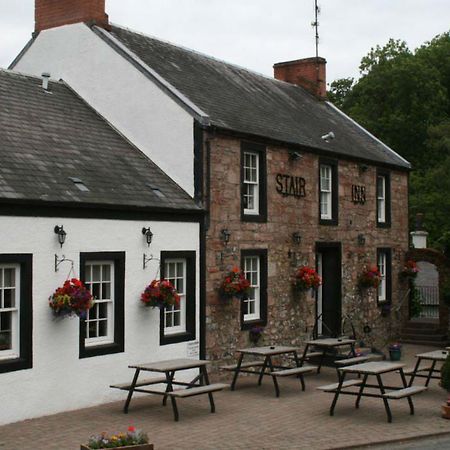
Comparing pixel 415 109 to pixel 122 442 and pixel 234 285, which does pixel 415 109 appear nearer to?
pixel 234 285

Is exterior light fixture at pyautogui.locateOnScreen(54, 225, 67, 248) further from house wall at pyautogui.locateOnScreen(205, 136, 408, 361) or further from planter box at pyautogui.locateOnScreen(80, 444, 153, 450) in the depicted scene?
planter box at pyautogui.locateOnScreen(80, 444, 153, 450)

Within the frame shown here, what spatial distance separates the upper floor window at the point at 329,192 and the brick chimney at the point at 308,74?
610 cm

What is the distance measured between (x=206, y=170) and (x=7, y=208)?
5.08 meters

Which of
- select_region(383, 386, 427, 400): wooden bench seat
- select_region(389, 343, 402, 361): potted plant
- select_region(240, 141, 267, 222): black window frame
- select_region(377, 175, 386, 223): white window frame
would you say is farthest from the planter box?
select_region(377, 175, 386, 223): white window frame

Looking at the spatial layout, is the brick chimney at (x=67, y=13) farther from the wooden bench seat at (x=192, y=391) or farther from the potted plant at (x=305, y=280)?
the wooden bench seat at (x=192, y=391)

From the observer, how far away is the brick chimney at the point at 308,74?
26.0 metres

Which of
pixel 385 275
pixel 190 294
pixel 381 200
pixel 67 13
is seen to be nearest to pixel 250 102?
pixel 67 13

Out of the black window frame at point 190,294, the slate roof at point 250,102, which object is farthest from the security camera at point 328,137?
the black window frame at point 190,294

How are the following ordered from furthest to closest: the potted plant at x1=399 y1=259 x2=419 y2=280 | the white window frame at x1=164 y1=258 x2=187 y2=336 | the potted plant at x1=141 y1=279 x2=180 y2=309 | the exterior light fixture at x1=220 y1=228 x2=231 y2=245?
the potted plant at x1=399 y1=259 x2=419 y2=280 < the exterior light fixture at x1=220 y1=228 x2=231 y2=245 < the white window frame at x1=164 y1=258 x2=187 y2=336 < the potted plant at x1=141 y1=279 x2=180 y2=309

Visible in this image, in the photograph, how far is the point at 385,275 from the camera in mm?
23531

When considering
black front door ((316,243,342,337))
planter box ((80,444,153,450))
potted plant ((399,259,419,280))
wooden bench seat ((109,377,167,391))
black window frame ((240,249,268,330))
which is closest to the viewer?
planter box ((80,444,153,450))

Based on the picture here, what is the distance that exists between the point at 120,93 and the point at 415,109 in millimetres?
28262

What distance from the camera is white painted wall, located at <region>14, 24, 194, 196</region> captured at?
53.5 feet

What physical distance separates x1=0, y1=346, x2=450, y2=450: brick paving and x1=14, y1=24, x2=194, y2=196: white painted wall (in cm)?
473
